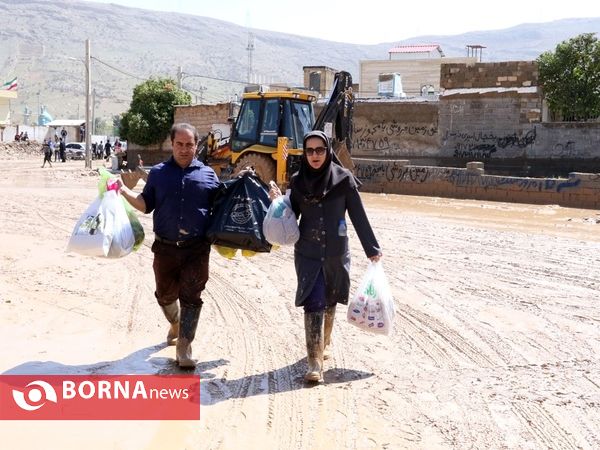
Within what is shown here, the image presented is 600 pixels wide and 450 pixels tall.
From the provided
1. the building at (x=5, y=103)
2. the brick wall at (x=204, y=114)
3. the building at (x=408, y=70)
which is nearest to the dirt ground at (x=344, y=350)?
the brick wall at (x=204, y=114)

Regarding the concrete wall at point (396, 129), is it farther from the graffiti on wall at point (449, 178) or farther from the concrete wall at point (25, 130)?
the concrete wall at point (25, 130)

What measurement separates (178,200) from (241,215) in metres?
0.47

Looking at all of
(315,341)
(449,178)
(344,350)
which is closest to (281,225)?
(315,341)

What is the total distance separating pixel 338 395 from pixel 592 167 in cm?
2090

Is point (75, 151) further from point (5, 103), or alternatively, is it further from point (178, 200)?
point (178, 200)

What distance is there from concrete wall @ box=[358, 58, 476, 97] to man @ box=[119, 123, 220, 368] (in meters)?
53.3

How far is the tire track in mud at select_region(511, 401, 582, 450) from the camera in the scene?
4367mm

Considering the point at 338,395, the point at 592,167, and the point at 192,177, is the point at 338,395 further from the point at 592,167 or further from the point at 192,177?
the point at 592,167

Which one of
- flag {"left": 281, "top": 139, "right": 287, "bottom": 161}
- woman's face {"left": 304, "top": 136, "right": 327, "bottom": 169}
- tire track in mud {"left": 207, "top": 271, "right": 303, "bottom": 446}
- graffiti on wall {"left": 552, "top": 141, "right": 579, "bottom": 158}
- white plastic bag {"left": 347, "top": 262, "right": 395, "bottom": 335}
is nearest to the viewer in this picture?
tire track in mud {"left": 207, "top": 271, "right": 303, "bottom": 446}

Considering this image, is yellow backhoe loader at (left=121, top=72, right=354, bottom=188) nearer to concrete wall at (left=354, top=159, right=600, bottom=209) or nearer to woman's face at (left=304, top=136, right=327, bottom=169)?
concrete wall at (left=354, top=159, right=600, bottom=209)

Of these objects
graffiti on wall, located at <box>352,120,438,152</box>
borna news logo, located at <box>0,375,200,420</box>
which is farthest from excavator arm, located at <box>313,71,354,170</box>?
borna news logo, located at <box>0,375,200,420</box>

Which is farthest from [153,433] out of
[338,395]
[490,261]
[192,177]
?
[490,261]

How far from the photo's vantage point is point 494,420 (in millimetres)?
4691

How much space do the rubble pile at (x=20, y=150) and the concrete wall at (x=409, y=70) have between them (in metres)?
25.0
